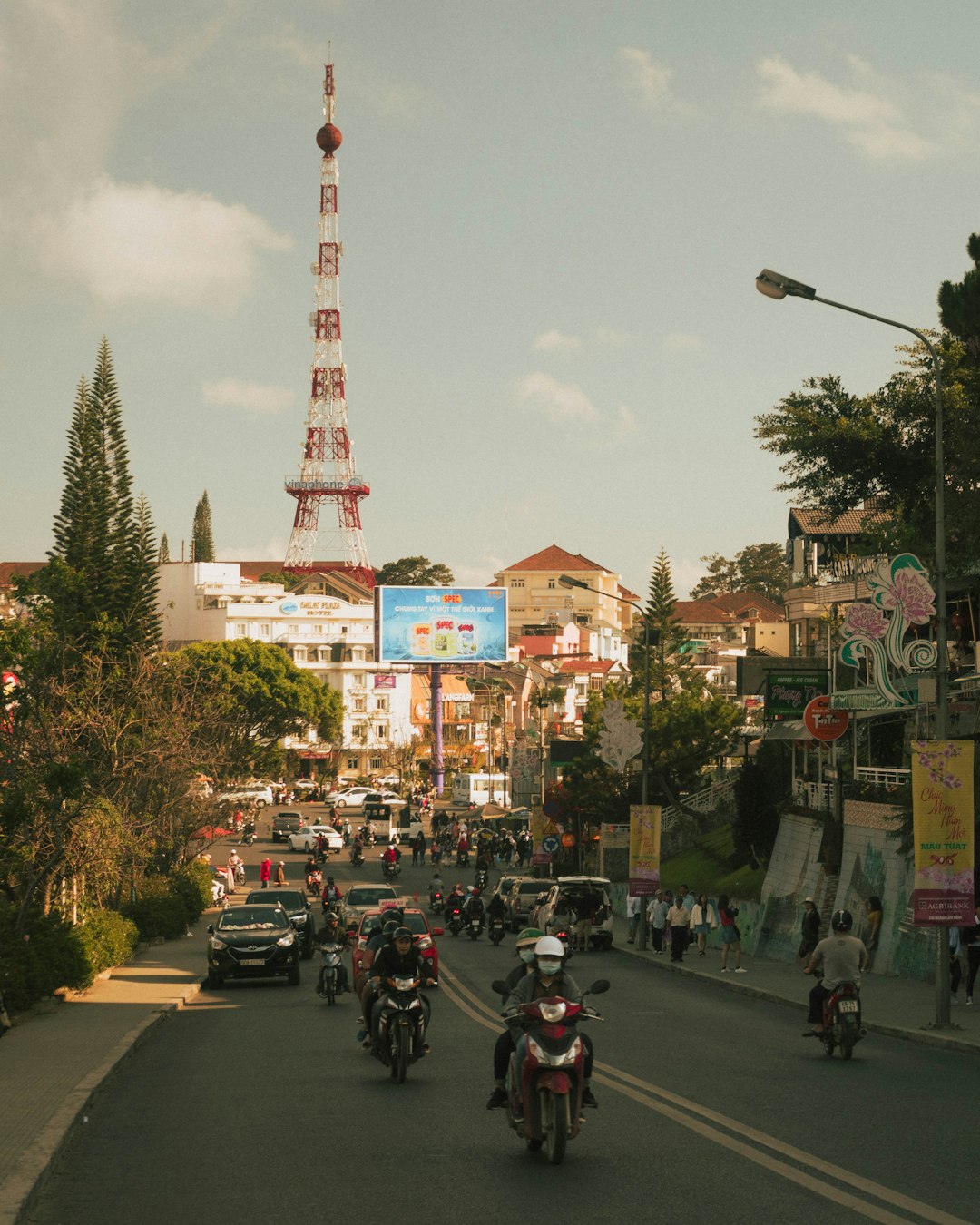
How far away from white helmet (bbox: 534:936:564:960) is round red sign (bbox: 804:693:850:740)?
23.3 m

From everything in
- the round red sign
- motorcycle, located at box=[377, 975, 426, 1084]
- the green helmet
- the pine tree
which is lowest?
motorcycle, located at box=[377, 975, 426, 1084]

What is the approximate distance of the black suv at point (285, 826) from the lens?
261 ft

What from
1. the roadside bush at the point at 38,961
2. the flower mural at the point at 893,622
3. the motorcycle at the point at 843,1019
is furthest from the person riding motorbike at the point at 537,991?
the roadside bush at the point at 38,961

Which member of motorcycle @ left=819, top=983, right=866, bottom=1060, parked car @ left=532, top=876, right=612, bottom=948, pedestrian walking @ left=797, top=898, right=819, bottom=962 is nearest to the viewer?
motorcycle @ left=819, top=983, right=866, bottom=1060

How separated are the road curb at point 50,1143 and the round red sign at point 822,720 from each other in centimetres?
1902

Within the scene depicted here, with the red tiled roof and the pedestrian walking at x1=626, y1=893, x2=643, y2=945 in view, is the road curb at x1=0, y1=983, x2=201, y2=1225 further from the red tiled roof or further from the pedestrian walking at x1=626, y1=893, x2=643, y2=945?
the red tiled roof

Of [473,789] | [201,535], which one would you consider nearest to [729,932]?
[473,789]

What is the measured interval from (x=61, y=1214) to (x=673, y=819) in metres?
50.3

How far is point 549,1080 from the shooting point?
9.52 metres

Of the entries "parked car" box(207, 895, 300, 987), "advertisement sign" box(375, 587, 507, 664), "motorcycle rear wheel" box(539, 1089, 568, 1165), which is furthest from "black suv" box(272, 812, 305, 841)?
"motorcycle rear wheel" box(539, 1089, 568, 1165)

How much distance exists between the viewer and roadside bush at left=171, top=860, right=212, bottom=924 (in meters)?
42.9

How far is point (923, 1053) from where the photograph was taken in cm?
1675

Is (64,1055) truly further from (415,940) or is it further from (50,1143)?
(50,1143)

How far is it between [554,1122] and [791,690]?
3112 cm
